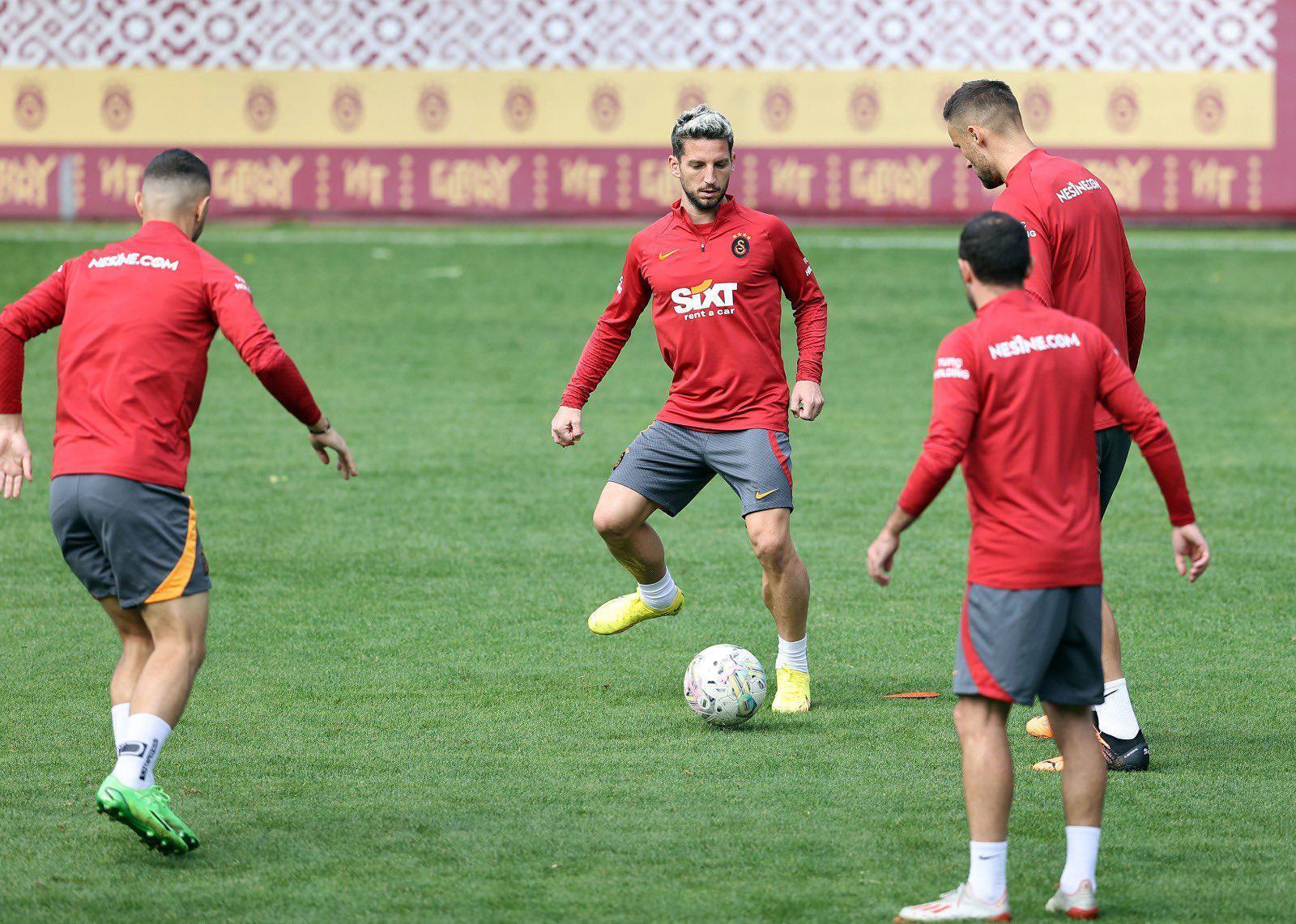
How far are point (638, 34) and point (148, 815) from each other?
19.9 m

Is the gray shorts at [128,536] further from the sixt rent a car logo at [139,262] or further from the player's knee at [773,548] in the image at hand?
the player's knee at [773,548]

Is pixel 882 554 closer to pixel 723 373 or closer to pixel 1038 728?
pixel 1038 728

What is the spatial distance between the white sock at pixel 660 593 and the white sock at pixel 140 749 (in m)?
2.70

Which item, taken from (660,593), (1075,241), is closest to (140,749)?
(660,593)

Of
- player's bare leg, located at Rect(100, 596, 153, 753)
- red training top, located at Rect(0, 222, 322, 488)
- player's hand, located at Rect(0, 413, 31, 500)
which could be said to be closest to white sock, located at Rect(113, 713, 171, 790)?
player's bare leg, located at Rect(100, 596, 153, 753)

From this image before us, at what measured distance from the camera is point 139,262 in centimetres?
545

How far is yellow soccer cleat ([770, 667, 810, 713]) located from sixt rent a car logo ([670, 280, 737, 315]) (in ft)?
5.02

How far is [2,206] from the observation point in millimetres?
24234

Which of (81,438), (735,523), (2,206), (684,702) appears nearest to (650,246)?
(684,702)

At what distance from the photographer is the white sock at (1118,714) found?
247 inches

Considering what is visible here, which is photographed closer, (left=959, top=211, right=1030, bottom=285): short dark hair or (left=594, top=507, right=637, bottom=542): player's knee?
(left=959, top=211, right=1030, bottom=285): short dark hair

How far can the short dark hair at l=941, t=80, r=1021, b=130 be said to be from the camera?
6.38m

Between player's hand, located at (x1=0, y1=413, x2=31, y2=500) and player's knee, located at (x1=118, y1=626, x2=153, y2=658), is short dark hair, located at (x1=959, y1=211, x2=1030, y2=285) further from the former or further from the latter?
player's hand, located at (x1=0, y1=413, x2=31, y2=500)

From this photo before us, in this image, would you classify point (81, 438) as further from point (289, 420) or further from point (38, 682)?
point (289, 420)
